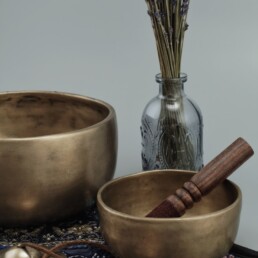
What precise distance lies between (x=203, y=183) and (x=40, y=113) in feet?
1.65

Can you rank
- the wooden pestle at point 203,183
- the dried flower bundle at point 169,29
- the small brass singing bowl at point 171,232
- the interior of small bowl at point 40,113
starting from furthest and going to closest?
the interior of small bowl at point 40,113 < the dried flower bundle at point 169,29 < the wooden pestle at point 203,183 < the small brass singing bowl at point 171,232

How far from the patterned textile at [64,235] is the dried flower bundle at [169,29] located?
1.13 feet

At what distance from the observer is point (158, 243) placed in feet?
4.52

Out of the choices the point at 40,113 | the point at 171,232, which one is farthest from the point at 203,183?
the point at 40,113

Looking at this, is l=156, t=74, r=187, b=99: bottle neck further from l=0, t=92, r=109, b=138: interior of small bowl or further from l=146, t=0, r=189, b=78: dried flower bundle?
l=0, t=92, r=109, b=138: interior of small bowl

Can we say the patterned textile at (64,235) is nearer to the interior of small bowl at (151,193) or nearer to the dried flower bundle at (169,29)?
the interior of small bowl at (151,193)

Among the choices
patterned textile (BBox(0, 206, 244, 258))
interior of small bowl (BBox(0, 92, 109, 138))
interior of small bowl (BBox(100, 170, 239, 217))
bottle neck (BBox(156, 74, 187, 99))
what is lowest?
patterned textile (BBox(0, 206, 244, 258))

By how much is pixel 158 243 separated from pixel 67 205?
26 cm

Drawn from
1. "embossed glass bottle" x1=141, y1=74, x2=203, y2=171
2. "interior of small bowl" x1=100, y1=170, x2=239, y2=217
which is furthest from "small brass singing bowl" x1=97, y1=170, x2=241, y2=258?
"embossed glass bottle" x1=141, y1=74, x2=203, y2=171

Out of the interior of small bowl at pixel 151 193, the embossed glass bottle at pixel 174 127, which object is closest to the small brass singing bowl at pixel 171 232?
the interior of small bowl at pixel 151 193

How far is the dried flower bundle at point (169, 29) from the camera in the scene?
170 cm

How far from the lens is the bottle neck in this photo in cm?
175

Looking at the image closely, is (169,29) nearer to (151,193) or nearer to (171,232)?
(151,193)

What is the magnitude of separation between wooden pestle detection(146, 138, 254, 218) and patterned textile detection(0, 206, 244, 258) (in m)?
0.13
